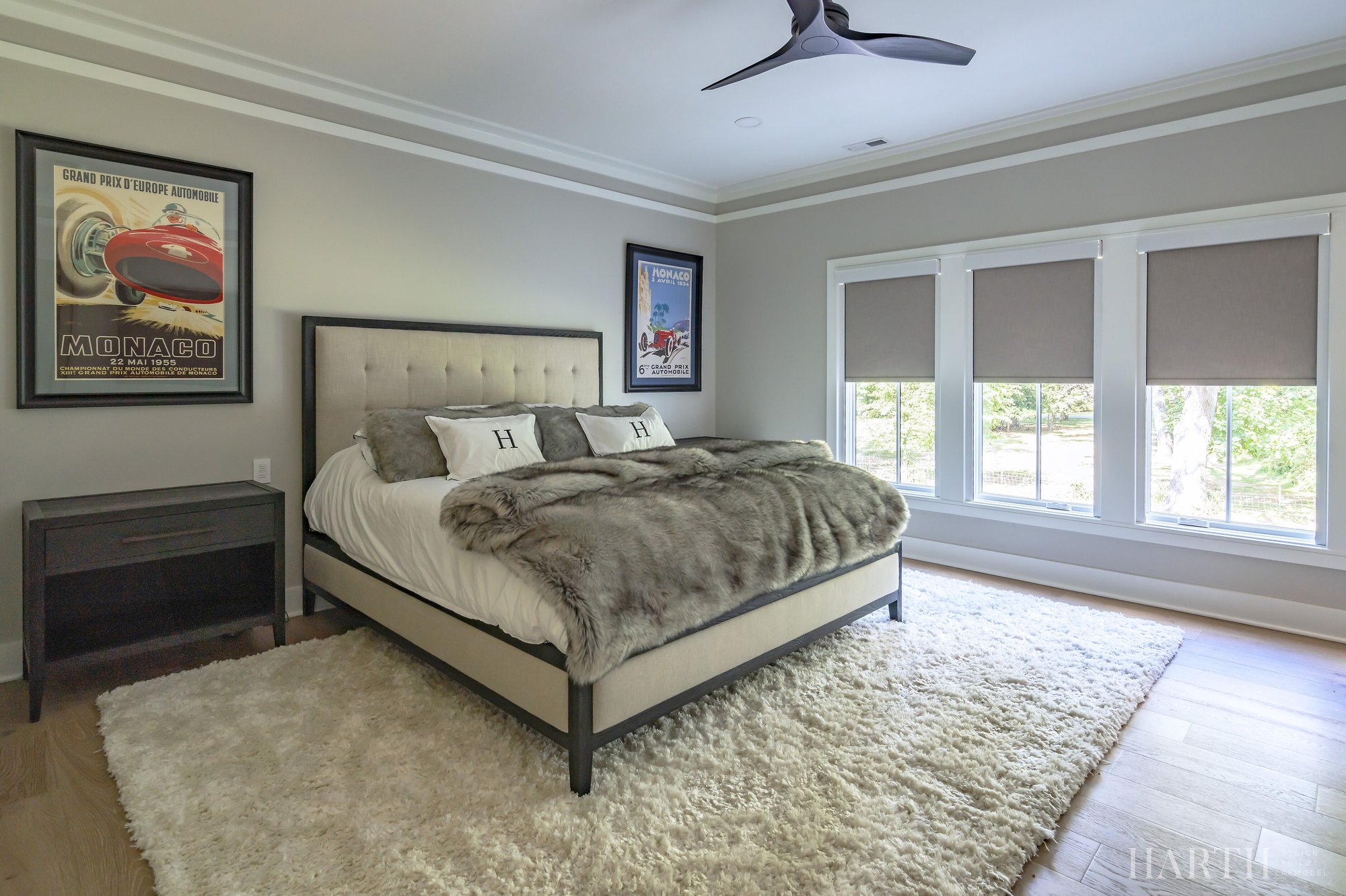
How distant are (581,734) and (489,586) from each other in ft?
1.78

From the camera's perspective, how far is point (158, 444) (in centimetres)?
312

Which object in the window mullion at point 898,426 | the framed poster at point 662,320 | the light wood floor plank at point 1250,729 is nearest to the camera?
the light wood floor plank at point 1250,729

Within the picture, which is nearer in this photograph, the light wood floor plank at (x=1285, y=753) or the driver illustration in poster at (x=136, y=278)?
the light wood floor plank at (x=1285, y=753)

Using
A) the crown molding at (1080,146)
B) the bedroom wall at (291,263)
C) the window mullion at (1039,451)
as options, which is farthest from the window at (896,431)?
the bedroom wall at (291,263)

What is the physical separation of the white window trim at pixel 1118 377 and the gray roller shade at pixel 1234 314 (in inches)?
2.2

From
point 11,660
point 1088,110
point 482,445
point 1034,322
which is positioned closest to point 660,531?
point 482,445

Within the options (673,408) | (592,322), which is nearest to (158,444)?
(592,322)

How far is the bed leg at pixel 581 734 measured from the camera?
1.98 m

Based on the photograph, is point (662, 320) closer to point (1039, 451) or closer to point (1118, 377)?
point (1039, 451)

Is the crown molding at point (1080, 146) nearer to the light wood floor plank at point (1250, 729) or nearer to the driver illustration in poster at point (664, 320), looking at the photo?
the driver illustration in poster at point (664, 320)

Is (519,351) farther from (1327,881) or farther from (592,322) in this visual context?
(1327,881)

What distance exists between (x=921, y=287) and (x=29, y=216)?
14.7 feet

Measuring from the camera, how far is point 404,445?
3.18 m
